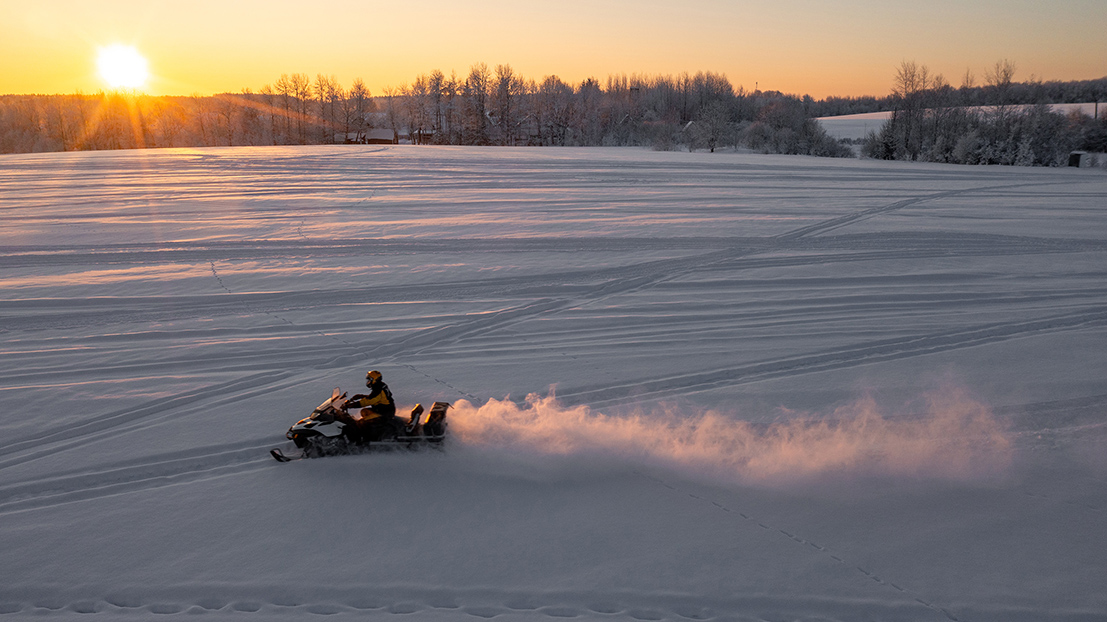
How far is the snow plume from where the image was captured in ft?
16.7

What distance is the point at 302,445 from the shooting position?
5.34m

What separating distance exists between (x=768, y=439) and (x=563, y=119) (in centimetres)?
7154

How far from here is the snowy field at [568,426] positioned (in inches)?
157

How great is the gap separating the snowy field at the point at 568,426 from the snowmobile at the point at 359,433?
0.15m

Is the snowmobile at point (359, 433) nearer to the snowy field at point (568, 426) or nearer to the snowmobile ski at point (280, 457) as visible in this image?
the snowmobile ski at point (280, 457)

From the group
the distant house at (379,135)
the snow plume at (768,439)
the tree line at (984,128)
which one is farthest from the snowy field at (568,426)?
the distant house at (379,135)

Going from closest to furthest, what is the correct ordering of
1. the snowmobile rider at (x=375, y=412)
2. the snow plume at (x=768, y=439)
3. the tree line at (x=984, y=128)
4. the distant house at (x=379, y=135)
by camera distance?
1. the snow plume at (x=768, y=439)
2. the snowmobile rider at (x=375, y=412)
3. the tree line at (x=984, y=128)
4. the distant house at (x=379, y=135)

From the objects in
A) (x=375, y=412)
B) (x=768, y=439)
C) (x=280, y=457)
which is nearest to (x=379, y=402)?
(x=375, y=412)

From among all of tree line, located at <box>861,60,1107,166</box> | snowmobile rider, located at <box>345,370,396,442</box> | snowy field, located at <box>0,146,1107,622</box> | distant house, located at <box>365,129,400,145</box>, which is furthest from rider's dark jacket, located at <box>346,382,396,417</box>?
distant house, located at <box>365,129,400,145</box>

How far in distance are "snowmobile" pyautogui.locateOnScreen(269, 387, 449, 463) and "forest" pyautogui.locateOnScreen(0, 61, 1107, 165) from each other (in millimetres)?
39734

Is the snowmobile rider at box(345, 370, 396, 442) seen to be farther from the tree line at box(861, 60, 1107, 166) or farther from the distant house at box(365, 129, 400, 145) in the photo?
the distant house at box(365, 129, 400, 145)

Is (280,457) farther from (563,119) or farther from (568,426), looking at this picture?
(563,119)

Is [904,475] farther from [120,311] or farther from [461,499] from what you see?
[120,311]

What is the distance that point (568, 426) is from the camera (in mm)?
5641
